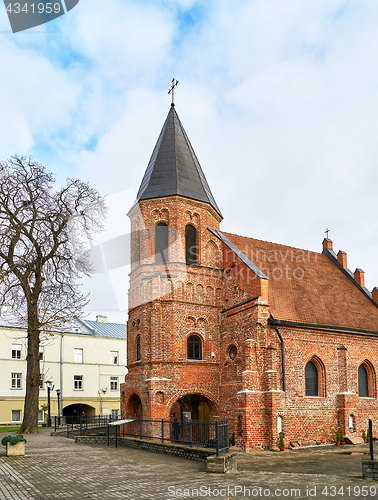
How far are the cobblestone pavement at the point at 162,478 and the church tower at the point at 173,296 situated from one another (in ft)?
15.9

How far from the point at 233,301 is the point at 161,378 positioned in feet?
16.4

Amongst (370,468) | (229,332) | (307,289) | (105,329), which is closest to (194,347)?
(229,332)

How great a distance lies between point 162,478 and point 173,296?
10.9 m

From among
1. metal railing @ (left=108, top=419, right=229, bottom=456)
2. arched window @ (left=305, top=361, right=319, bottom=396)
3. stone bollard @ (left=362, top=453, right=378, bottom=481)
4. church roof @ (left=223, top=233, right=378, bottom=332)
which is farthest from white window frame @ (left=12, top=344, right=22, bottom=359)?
stone bollard @ (left=362, top=453, right=378, bottom=481)

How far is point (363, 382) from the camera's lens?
904 inches

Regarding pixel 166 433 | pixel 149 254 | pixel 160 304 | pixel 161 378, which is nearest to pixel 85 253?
pixel 149 254

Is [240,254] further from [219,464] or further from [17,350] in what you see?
[17,350]

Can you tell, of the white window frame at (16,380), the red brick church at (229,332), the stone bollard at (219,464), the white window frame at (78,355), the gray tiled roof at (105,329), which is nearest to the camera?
the stone bollard at (219,464)

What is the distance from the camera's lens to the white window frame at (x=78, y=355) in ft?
141

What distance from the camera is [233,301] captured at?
21.8 meters

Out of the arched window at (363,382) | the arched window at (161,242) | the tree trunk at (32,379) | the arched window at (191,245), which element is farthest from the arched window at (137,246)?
the arched window at (363,382)

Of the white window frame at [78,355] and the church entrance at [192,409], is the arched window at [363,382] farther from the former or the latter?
the white window frame at [78,355]

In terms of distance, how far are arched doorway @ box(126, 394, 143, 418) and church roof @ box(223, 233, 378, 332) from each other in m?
8.33

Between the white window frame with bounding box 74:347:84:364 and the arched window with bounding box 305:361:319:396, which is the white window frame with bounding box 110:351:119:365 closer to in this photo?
the white window frame with bounding box 74:347:84:364
